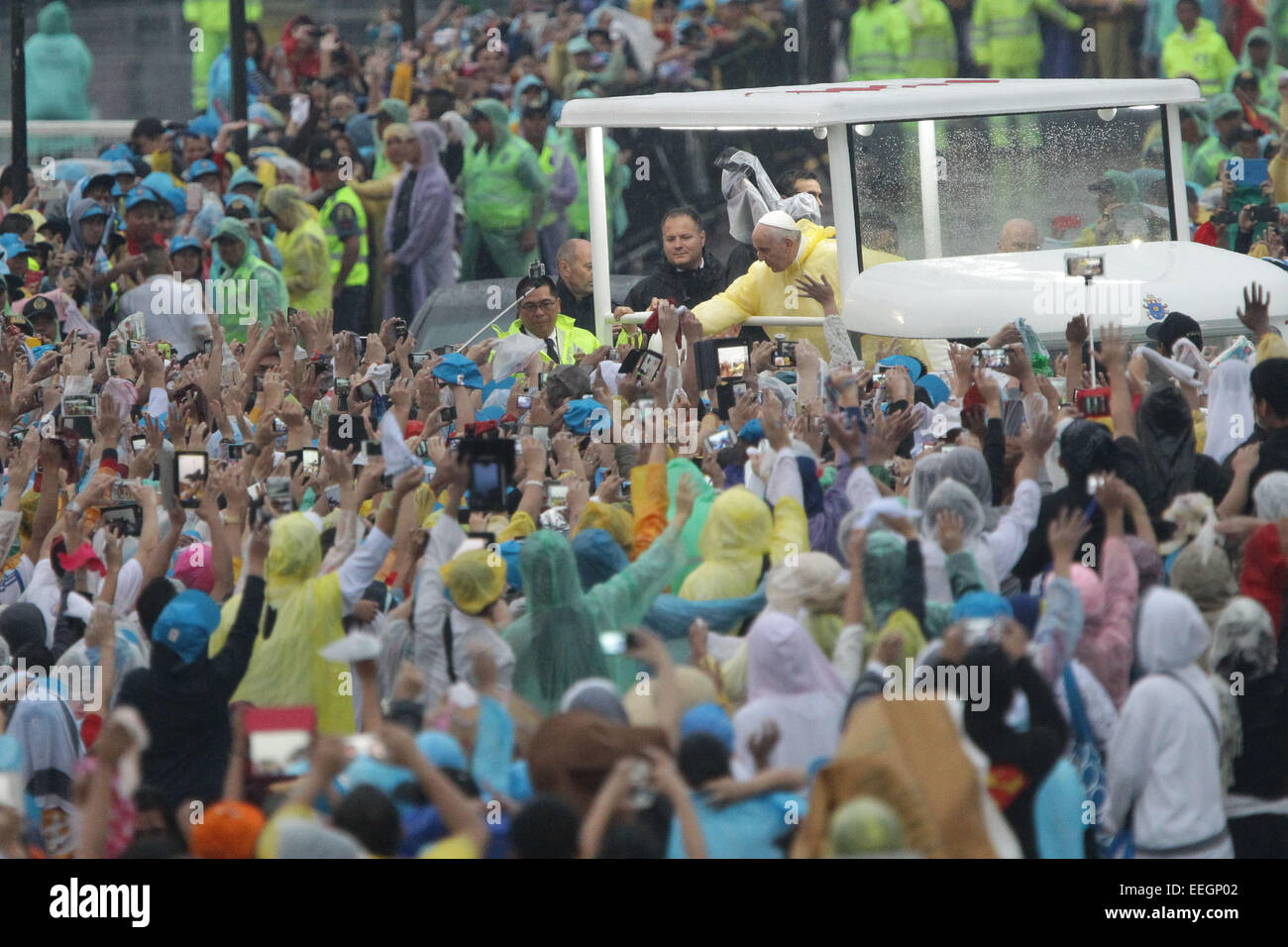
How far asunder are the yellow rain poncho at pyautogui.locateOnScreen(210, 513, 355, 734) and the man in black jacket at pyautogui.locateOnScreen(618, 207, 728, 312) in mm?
4144

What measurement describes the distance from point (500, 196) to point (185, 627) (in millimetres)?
8913

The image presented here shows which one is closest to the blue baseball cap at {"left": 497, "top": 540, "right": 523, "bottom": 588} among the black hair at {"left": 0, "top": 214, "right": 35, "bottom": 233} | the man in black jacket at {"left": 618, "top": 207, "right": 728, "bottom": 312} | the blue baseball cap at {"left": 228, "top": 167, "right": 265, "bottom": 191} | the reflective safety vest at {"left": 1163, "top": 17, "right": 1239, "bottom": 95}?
the man in black jacket at {"left": 618, "top": 207, "right": 728, "bottom": 312}

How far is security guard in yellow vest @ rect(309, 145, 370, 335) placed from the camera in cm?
1460

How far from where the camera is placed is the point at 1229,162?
42.6ft

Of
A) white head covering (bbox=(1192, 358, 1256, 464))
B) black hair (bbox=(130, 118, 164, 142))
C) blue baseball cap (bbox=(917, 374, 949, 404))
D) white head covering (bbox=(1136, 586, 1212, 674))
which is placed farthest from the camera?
black hair (bbox=(130, 118, 164, 142))

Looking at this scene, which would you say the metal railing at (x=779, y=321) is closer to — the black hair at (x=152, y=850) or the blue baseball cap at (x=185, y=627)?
the blue baseball cap at (x=185, y=627)

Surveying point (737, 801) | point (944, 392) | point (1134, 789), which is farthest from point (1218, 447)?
point (737, 801)

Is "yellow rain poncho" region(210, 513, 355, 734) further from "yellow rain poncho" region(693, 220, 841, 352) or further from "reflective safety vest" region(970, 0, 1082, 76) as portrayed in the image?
"reflective safety vest" region(970, 0, 1082, 76)

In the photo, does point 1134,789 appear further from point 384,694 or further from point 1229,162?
point 1229,162

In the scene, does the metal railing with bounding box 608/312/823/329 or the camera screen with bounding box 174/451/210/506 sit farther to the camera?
the metal railing with bounding box 608/312/823/329

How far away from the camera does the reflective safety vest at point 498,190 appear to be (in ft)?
46.8

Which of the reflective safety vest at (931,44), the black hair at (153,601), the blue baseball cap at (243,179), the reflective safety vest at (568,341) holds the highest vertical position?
the reflective safety vest at (931,44)

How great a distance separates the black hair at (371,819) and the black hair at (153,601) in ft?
7.15

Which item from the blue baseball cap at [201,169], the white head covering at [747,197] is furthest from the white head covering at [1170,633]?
the blue baseball cap at [201,169]
